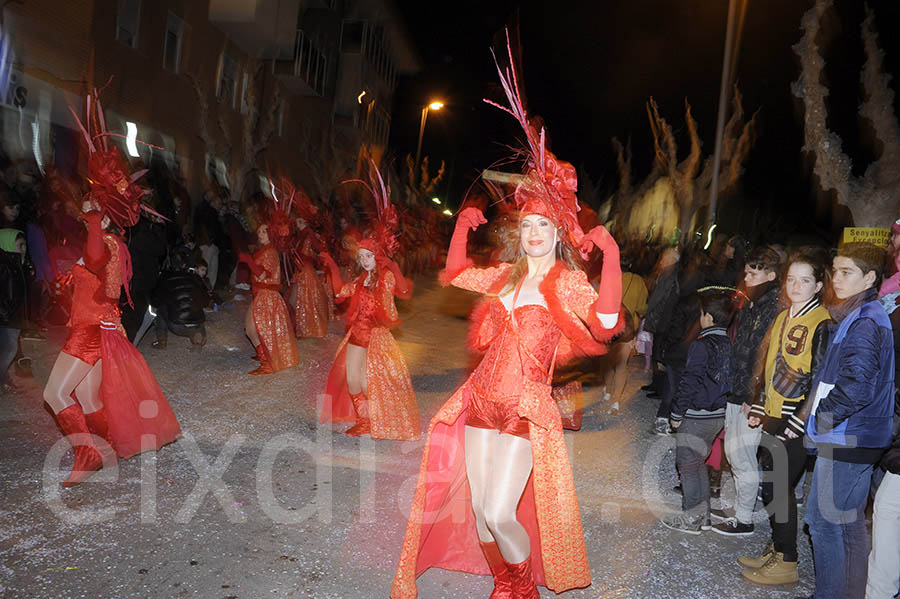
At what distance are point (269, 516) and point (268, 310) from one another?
4.18 m

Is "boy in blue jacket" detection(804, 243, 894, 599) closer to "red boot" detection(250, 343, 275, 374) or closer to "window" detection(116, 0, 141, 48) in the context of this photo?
"red boot" detection(250, 343, 275, 374)

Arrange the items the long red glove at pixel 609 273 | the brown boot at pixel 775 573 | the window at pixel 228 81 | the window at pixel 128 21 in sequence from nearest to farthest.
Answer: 1. the long red glove at pixel 609 273
2. the brown boot at pixel 775 573
3. the window at pixel 128 21
4. the window at pixel 228 81

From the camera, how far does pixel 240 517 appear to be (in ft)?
13.3

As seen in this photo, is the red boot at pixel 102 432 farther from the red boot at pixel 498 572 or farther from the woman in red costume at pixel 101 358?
the red boot at pixel 498 572

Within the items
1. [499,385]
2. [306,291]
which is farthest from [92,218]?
[306,291]

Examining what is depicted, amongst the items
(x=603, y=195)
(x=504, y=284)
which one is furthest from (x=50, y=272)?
(x=603, y=195)

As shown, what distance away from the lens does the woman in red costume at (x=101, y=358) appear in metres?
4.37

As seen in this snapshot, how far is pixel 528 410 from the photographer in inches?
118

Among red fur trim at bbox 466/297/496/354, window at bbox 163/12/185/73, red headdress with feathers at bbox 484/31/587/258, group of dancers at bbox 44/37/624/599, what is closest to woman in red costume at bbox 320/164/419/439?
group of dancers at bbox 44/37/624/599

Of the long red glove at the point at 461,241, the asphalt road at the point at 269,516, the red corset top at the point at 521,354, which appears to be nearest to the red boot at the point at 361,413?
the asphalt road at the point at 269,516

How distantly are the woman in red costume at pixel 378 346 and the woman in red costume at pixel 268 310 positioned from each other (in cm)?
223

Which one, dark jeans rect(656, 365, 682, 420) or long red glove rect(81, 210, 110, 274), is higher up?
long red glove rect(81, 210, 110, 274)

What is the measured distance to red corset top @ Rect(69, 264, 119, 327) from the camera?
4457 mm

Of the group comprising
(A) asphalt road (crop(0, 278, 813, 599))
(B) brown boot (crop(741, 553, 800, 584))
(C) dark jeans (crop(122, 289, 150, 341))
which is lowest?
(A) asphalt road (crop(0, 278, 813, 599))
